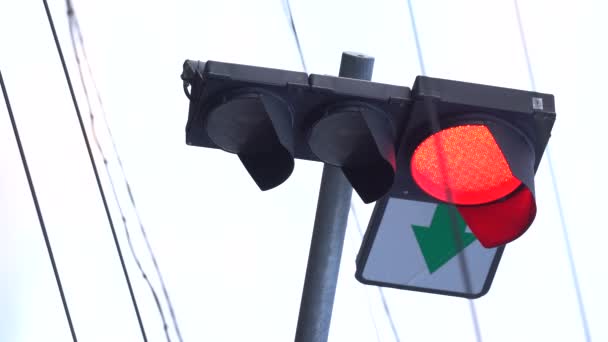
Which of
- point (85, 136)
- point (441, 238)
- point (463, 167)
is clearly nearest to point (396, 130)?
point (463, 167)

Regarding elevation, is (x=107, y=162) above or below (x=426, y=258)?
above

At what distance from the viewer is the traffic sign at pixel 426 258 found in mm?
2182

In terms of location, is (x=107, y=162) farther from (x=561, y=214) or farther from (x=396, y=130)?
(x=396, y=130)

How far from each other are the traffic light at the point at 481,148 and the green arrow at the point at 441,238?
20cm

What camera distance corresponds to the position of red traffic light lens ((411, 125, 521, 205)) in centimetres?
184

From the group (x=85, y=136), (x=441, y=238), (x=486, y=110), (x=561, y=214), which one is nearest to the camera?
(x=486, y=110)

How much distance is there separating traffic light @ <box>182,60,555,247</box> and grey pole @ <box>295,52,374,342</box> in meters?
0.29

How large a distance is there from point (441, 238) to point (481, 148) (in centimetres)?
40

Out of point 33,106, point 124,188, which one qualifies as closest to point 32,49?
point 33,106

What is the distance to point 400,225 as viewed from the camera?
2.17 meters

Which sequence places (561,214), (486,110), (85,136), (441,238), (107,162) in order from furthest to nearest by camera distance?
(561,214) < (107,162) < (85,136) < (441,238) < (486,110)

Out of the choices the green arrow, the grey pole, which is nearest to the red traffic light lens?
the green arrow

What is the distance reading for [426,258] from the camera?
7.29 feet

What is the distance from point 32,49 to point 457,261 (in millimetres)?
1493
